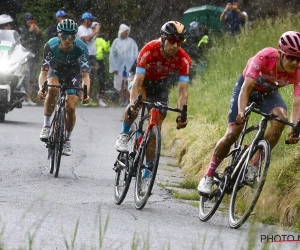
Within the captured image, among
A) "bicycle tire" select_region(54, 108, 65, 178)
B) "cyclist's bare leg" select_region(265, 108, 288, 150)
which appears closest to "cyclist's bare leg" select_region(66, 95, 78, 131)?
"bicycle tire" select_region(54, 108, 65, 178)

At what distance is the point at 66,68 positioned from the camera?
12.9 meters

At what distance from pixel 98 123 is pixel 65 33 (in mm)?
8050

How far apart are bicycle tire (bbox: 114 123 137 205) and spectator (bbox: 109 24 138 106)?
14679 mm

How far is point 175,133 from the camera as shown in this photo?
1576 centimetres

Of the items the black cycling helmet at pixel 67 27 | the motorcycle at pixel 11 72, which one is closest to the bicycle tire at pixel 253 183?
the black cycling helmet at pixel 67 27

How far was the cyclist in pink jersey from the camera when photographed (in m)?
8.62

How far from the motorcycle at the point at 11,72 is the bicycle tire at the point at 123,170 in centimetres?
837

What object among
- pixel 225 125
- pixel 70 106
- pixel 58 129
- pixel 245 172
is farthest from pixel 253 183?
pixel 225 125

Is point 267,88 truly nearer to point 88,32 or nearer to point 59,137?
point 59,137

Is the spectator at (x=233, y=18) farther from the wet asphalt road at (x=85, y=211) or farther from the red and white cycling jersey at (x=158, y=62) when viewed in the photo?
the red and white cycling jersey at (x=158, y=62)

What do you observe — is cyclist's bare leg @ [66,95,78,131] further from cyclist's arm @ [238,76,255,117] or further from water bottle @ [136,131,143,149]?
cyclist's arm @ [238,76,255,117]

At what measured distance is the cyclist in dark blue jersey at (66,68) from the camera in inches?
492

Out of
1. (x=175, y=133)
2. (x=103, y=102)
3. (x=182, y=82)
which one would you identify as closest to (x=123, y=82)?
(x=103, y=102)

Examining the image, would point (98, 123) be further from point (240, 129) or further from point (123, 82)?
point (240, 129)
